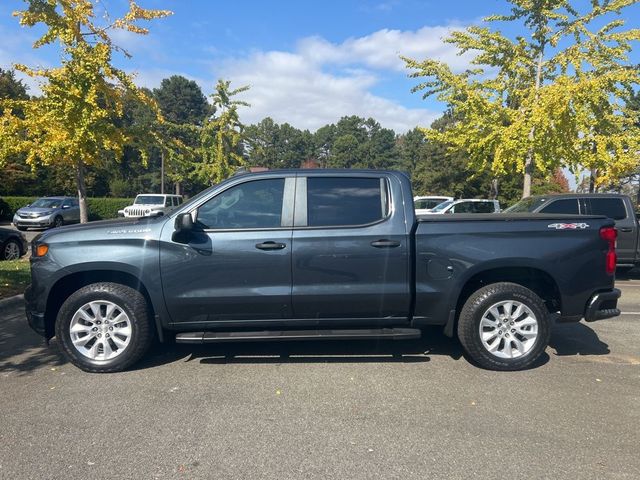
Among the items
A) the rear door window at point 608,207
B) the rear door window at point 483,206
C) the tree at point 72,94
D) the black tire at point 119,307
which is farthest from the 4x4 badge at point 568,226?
the rear door window at point 483,206

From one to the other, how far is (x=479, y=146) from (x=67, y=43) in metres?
11.5

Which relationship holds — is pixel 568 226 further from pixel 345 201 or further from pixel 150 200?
pixel 150 200

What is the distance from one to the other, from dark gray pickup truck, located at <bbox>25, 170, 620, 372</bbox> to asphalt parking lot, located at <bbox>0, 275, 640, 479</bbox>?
0.37 meters

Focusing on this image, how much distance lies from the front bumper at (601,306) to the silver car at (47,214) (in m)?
22.7

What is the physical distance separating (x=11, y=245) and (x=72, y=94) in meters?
4.01

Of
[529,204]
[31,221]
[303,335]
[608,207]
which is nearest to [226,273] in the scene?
[303,335]

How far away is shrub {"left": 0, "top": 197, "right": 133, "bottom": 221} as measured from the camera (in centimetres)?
2822

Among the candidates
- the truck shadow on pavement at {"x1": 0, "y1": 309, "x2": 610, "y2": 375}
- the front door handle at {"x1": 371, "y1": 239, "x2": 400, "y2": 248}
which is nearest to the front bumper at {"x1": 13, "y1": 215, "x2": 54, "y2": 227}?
the truck shadow on pavement at {"x1": 0, "y1": 309, "x2": 610, "y2": 375}

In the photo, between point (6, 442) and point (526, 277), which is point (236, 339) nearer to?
point (6, 442)

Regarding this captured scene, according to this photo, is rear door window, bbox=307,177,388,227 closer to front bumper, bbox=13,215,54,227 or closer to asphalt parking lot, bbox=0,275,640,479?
asphalt parking lot, bbox=0,275,640,479

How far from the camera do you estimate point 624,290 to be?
9.17 metres

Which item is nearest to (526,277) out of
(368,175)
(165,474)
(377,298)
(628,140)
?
(377,298)

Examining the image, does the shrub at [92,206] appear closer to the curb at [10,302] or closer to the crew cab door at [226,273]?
the curb at [10,302]

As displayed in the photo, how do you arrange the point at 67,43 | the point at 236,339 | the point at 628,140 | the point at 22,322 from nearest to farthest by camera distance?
the point at 236,339 → the point at 22,322 → the point at 67,43 → the point at 628,140
